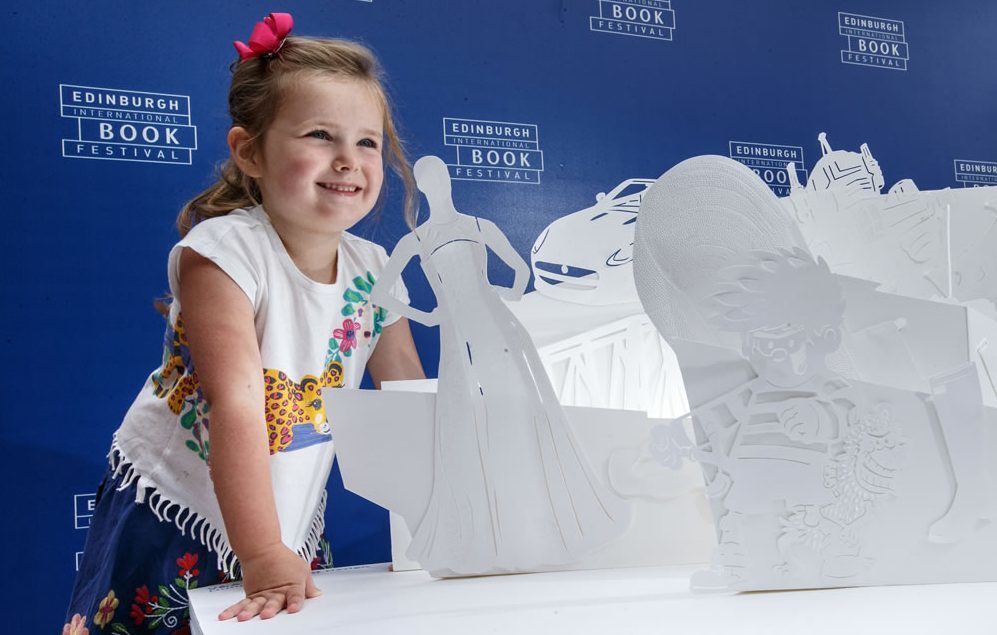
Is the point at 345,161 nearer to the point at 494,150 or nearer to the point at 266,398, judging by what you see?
the point at 266,398

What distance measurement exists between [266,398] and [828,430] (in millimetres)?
612

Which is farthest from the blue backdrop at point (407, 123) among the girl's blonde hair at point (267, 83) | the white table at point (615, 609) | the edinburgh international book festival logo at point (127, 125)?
the white table at point (615, 609)

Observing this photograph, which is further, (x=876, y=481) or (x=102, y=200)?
(x=102, y=200)

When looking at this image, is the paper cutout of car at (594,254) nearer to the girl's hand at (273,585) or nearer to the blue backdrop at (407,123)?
the girl's hand at (273,585)

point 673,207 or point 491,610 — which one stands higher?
point 673,207

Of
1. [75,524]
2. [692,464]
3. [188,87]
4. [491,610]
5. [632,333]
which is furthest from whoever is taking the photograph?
[188,87]

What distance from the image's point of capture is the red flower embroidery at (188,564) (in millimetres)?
1095

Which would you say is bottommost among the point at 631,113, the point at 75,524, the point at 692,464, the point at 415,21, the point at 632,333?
the point at 75,524

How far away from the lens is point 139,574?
3.57 ft

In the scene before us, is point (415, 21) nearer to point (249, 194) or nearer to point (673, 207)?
point (249, 194)

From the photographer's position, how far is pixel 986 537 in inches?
30.1

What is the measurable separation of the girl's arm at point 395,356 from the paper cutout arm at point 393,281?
29 centimetres

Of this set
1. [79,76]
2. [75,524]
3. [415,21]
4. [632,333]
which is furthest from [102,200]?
[632,333]

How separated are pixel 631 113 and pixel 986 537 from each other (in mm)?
1646
